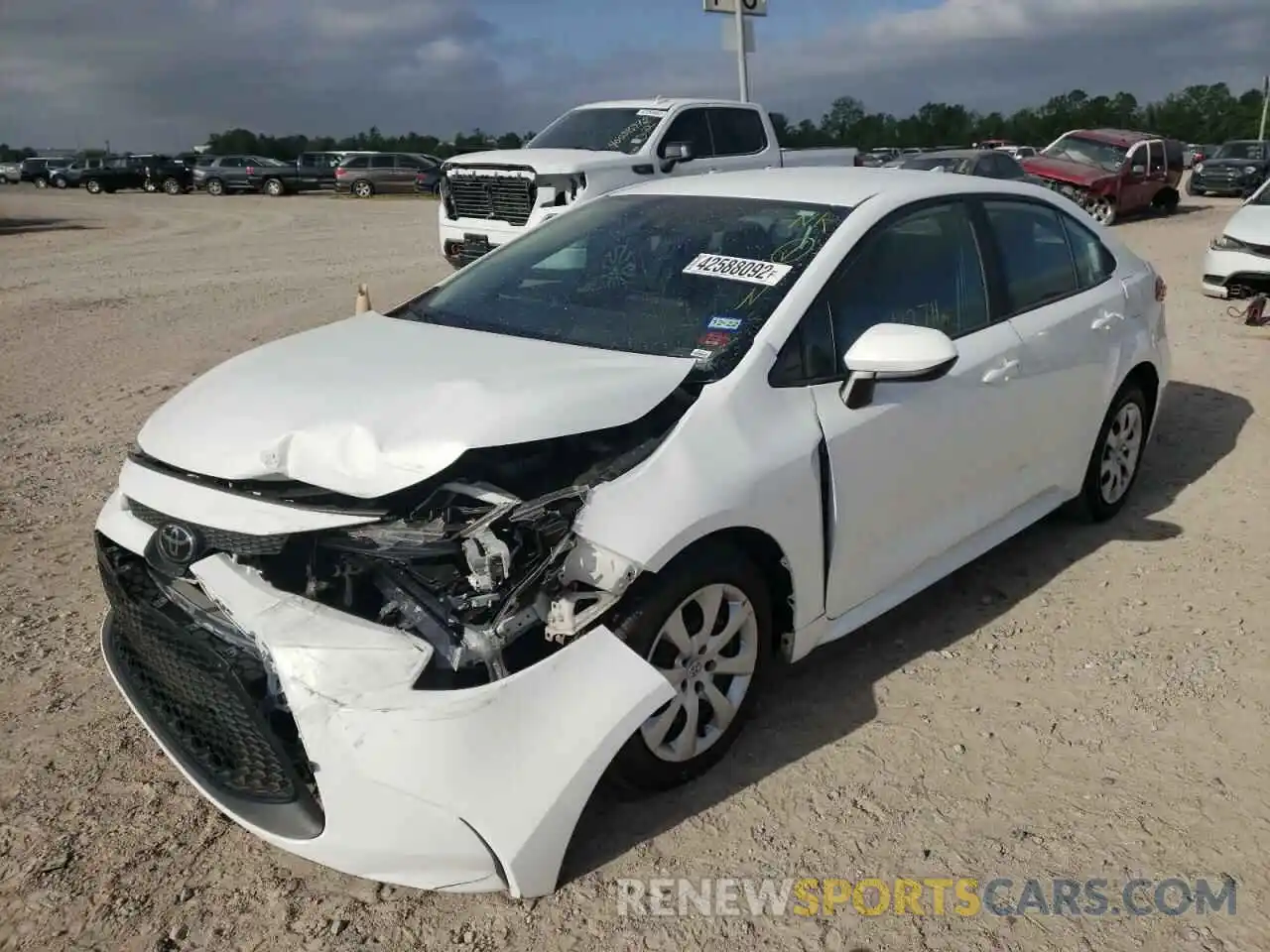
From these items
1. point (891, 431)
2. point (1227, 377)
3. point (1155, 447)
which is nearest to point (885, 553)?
point (891, 431)

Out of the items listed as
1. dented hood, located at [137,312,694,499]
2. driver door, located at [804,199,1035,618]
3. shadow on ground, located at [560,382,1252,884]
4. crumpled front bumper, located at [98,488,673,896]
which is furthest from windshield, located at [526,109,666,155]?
crumpled front bumper, located at [98,488,673,896]

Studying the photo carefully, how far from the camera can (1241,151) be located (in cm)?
3141

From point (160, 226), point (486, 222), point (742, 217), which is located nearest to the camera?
point (742, 217)

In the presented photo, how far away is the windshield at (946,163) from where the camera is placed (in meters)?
16.9

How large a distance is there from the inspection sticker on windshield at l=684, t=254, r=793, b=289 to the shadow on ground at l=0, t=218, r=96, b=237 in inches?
939

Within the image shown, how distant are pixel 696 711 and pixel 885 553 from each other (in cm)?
92

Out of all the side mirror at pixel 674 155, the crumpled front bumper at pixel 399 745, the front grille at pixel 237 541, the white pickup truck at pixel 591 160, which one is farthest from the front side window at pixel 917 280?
the side mirror at pixel 674 155

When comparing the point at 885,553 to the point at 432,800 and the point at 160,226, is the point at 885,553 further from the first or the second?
the point at 160,226

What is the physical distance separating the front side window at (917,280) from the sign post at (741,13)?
10078 millimetres

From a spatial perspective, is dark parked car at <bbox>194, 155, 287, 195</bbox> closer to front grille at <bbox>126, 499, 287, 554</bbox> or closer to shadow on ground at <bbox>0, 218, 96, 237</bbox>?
shadow on ground at <bbox>0, 218, 96, 237</bbox>

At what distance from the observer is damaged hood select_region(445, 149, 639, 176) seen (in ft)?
36.0

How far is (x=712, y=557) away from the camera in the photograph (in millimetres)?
2969

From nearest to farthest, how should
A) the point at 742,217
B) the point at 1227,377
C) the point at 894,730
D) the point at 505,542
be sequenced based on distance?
the point at 505,542 < the point at 894,730 < the point at 742,217 < the point at 1227,377

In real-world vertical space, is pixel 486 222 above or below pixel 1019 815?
above
